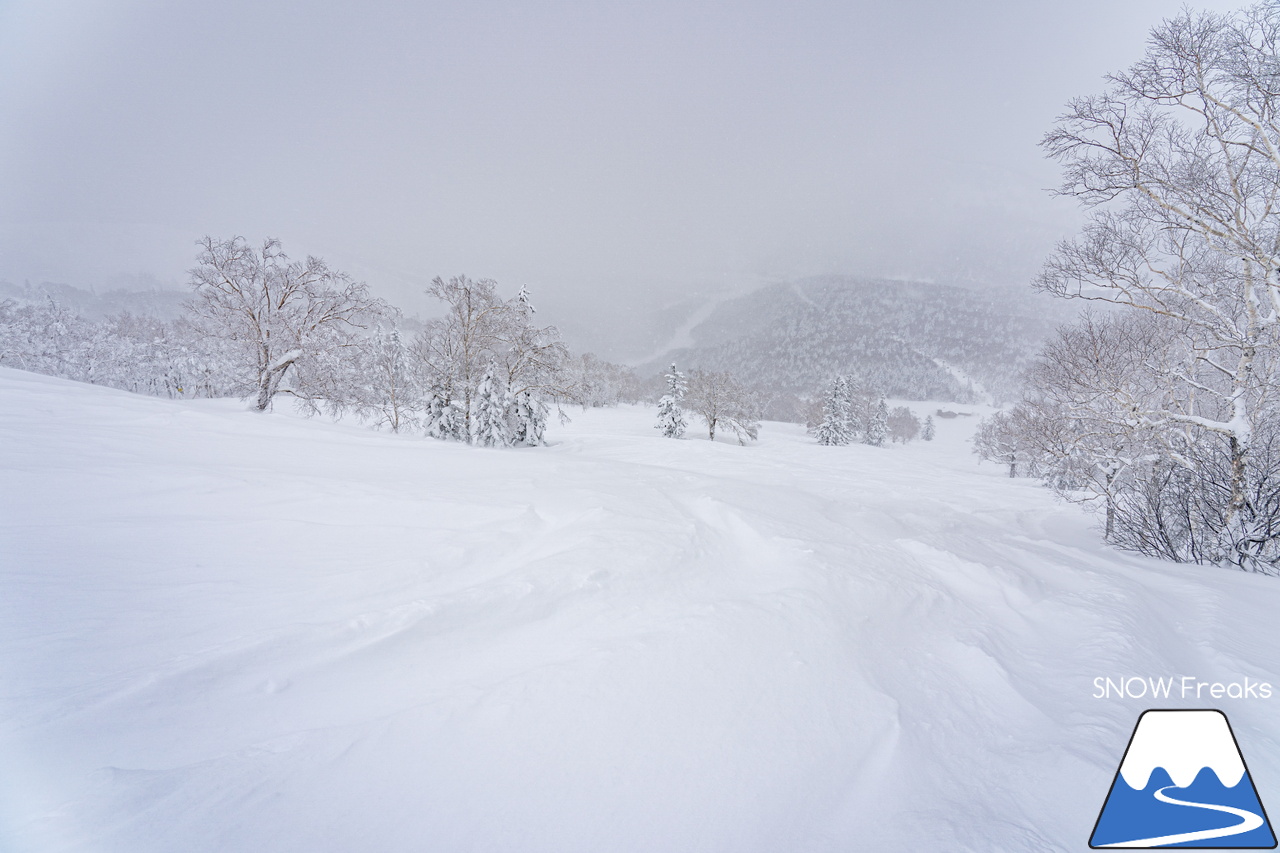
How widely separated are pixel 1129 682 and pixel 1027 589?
1.22 meters

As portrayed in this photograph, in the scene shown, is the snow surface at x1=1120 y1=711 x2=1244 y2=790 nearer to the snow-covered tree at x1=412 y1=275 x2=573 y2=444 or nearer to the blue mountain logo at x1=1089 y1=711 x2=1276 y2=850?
the blue mountain logo at x1=1089 y1=711 x2=1276 y2=850

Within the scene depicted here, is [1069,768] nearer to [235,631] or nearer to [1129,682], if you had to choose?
[1129,682]

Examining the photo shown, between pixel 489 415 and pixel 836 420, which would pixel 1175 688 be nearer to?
pixel 489 415

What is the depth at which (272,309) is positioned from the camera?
1107 centimetres

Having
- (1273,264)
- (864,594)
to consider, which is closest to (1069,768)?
(864,594)

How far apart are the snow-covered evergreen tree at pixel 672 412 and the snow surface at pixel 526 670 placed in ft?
97.5

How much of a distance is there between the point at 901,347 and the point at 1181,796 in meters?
156

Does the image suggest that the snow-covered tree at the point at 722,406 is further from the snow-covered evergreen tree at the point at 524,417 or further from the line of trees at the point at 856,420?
the snow-covered evergreen tree at the point at 524,417

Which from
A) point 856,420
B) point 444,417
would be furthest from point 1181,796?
point 856,420

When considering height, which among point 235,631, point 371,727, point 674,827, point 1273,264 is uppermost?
point 1273,264

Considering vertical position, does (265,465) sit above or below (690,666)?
above

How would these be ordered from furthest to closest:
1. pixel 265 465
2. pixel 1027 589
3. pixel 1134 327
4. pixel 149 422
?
pixel 1134 327 → pixel 149 422 → pixel 265 465 → pixel 1027 589

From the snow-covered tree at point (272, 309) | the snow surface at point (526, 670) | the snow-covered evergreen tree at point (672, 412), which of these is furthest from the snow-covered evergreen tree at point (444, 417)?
the snow-covered evergreen tree at point (672, 412)

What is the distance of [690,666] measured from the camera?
2.00 m
